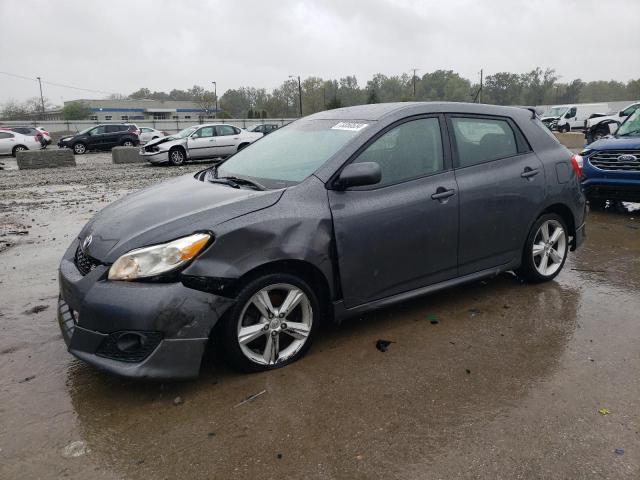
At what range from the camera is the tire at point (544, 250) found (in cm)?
452

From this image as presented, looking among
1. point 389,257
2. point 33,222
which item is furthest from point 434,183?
point 33,222

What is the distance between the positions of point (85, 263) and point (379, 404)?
1935 mm

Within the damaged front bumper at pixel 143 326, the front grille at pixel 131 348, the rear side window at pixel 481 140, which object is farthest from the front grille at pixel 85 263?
the rear side window at pixel 481 140

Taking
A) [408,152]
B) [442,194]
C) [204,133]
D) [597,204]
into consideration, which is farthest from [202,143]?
[442,194]

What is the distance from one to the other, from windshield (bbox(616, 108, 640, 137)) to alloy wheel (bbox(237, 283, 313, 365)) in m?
7.54

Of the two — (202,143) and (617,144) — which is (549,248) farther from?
(202,143)

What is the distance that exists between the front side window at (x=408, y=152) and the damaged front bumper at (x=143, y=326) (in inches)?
58.7

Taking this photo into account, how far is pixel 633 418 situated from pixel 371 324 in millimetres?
1797

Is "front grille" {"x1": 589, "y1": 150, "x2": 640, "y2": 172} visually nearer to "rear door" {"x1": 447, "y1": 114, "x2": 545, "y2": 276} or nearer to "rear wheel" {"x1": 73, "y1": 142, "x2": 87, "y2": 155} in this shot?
"rear door" {"x1": 447, "y1": 114, "x2": 545, "y2": 276}

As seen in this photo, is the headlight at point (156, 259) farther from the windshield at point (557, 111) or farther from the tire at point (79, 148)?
the windshield at point (557, 111)

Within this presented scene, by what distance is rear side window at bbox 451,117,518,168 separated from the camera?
407cm

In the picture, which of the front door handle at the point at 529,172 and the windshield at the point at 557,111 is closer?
the front door handle at the point at 529,172

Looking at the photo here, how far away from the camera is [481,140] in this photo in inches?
167

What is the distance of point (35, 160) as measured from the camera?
61.5 feet
